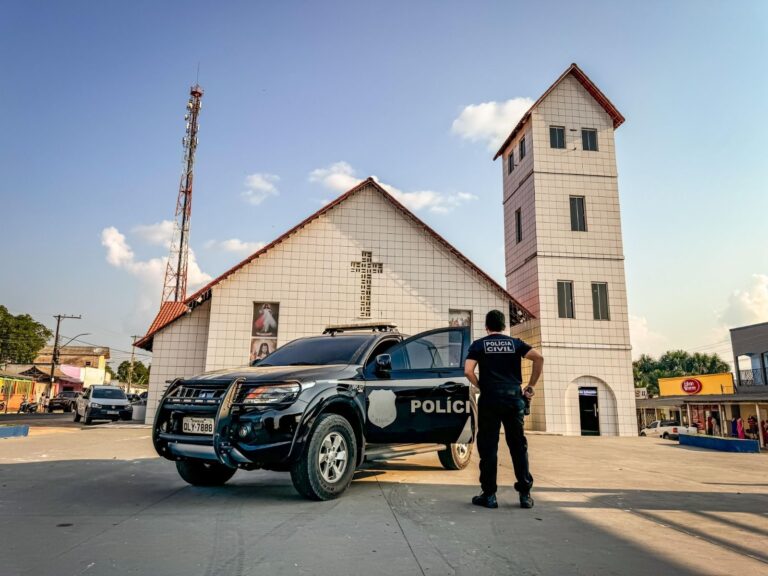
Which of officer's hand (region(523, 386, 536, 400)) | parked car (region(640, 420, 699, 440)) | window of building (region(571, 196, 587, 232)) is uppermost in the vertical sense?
window of building (region(571, 196, 587, 232))

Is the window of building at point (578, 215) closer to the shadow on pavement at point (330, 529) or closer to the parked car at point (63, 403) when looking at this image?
the shadow on pavement at point (330, 529)

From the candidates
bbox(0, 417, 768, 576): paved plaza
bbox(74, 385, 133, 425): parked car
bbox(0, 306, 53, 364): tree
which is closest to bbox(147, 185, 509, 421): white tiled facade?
bbox(74, 385, 133, 425): parked car

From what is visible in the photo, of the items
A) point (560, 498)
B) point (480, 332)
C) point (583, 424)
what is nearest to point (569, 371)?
point (583, 424)

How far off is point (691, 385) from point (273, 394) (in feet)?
154

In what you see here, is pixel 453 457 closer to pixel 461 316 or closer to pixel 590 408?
pixel 461 316

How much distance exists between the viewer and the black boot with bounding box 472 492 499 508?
4.76 metres

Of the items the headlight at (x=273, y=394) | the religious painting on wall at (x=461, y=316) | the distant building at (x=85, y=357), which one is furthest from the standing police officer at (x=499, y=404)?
the distant building at (x=85, y=357)

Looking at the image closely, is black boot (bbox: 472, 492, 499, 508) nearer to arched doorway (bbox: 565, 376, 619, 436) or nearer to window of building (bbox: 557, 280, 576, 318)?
arched doorway (bbox: 565, 376, 619, 436)

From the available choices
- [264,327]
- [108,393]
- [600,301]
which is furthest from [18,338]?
[600,301]

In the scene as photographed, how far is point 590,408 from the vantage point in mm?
22062

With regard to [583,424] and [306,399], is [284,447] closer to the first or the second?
[306,399]

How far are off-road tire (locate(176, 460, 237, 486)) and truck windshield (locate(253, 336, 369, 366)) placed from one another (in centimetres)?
131

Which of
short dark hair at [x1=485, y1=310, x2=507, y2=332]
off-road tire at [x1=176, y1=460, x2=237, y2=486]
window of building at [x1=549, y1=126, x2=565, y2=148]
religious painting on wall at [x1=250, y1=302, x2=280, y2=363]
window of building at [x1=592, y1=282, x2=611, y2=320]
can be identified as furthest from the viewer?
window of building at [x1=549, y1=126, x2=565, y2=148]

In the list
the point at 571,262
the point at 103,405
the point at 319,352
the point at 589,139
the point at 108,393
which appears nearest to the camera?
the point at 319,352
